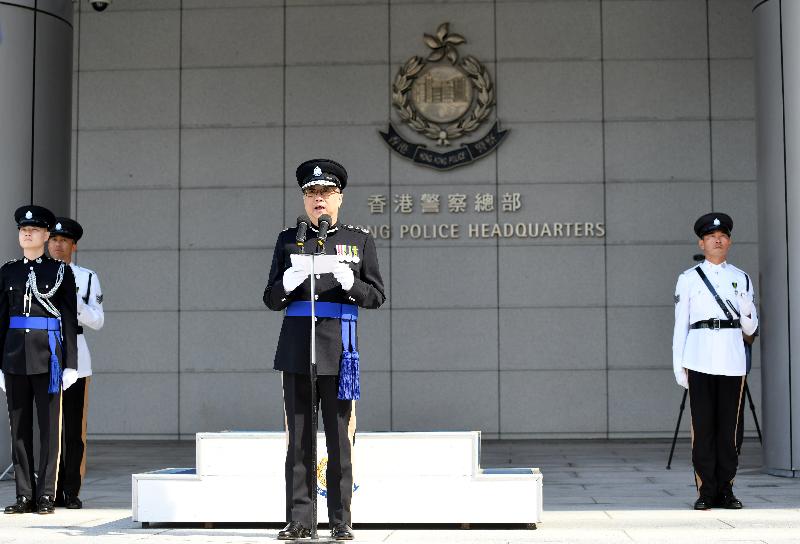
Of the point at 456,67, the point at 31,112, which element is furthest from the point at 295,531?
the point at 456,67

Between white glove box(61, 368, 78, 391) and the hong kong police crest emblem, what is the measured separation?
592 centimetres

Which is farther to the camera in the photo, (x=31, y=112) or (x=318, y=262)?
(x=31, y=112)

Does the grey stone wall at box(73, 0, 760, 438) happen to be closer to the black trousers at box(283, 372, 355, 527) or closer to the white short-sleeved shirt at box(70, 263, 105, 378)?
the white short-sleeved shirt at box(70, 263, 105, 378)

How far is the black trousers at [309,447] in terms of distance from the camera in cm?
555

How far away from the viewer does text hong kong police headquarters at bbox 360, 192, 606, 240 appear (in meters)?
12.4

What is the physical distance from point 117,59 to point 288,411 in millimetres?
8204

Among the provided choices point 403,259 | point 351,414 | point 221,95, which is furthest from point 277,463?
point 221,95

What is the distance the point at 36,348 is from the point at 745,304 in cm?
408

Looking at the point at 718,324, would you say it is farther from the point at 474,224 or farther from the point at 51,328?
the point at 474,224

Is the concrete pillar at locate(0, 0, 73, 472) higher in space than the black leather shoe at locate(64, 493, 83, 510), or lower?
higher

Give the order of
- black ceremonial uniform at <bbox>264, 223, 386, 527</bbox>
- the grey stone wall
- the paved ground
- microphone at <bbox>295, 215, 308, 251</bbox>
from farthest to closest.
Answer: the grey stone wall < the paved ground < black ceremonial uniform at <bbox>264, 223, 386, 527</bbox> < microphone at <bbox>295, 215, 308, 251</bbox>

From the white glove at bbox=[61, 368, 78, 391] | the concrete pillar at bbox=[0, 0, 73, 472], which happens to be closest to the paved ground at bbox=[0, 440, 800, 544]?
the white glove at bbox=[61, 368, 78, 391]

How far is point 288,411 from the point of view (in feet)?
Answer: 18.4

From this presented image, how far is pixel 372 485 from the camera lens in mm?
6254
